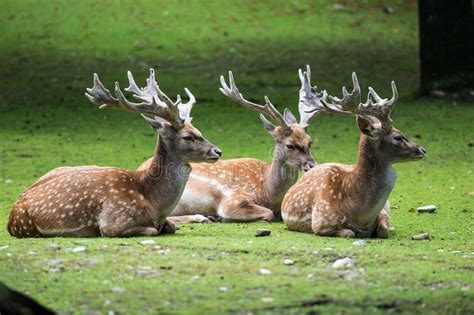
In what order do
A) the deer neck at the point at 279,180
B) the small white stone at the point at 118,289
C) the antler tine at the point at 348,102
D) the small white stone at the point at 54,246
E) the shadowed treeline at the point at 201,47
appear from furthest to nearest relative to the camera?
the shadowed treeline at the point at 201,47 < the deer neck at the point at 279,180 < the antler tine at the point at 348,102 < the small white stone at the point at 54,246 < the small white stone at the point at 118,289

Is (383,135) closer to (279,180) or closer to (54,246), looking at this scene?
(279,180)

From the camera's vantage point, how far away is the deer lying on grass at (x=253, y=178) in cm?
1048

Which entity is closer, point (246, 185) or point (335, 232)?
point (335, 232)

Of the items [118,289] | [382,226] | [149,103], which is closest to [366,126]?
[382,226]

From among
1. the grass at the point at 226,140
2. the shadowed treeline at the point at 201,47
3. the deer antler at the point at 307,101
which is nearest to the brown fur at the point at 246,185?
the deer antler at the point at 307,101

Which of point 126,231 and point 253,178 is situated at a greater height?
point 126,231

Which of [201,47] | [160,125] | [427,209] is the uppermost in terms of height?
[160,125]

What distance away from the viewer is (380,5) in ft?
78.7

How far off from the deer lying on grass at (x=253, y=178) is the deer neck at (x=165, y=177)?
89 centimetres

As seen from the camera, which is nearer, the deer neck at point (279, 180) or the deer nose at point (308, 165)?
the deer nose at point (308, 165)

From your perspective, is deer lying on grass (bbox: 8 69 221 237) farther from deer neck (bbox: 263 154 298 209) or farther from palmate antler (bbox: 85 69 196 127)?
deer neck (bbox: 263 154 298 209)

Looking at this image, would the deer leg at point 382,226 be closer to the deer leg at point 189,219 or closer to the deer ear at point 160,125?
the deer leg at point 189,219

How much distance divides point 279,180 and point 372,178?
1628 millimetres

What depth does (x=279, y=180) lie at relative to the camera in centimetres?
1071
